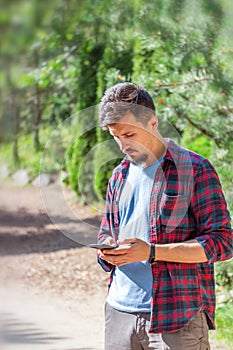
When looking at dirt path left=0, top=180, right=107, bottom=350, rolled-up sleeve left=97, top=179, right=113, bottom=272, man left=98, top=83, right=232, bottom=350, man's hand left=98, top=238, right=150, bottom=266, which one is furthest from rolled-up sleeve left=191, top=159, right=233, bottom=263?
dirt path left=0, top=180, right=107, bottom=350

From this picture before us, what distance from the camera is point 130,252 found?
4.22ft

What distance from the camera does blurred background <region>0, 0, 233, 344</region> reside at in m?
0.48

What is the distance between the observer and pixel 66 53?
6586mm

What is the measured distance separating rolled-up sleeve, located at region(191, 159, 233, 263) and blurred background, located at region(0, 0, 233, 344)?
0.61 ft

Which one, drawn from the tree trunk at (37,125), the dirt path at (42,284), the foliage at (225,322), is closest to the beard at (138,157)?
the dirt path at (42,284)

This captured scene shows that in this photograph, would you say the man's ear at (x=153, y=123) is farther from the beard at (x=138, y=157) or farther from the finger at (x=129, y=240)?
the finger at (x=129, y=240)

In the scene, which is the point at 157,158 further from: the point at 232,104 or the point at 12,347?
the point at 12,347

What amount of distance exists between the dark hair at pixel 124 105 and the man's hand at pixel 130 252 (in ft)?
0.81

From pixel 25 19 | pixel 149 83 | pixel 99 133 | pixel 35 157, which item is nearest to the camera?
pixel 25 19

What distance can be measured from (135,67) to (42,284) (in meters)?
1.97

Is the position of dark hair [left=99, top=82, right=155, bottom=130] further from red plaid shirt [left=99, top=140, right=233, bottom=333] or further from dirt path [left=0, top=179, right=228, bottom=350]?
dirt path [left=0, top=179, right=228, bottom=350]

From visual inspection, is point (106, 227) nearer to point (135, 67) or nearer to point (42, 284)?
point (135, 67)

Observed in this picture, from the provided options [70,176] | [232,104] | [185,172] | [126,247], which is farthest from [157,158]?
[70,176]

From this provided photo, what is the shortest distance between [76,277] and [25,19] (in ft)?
17.3
